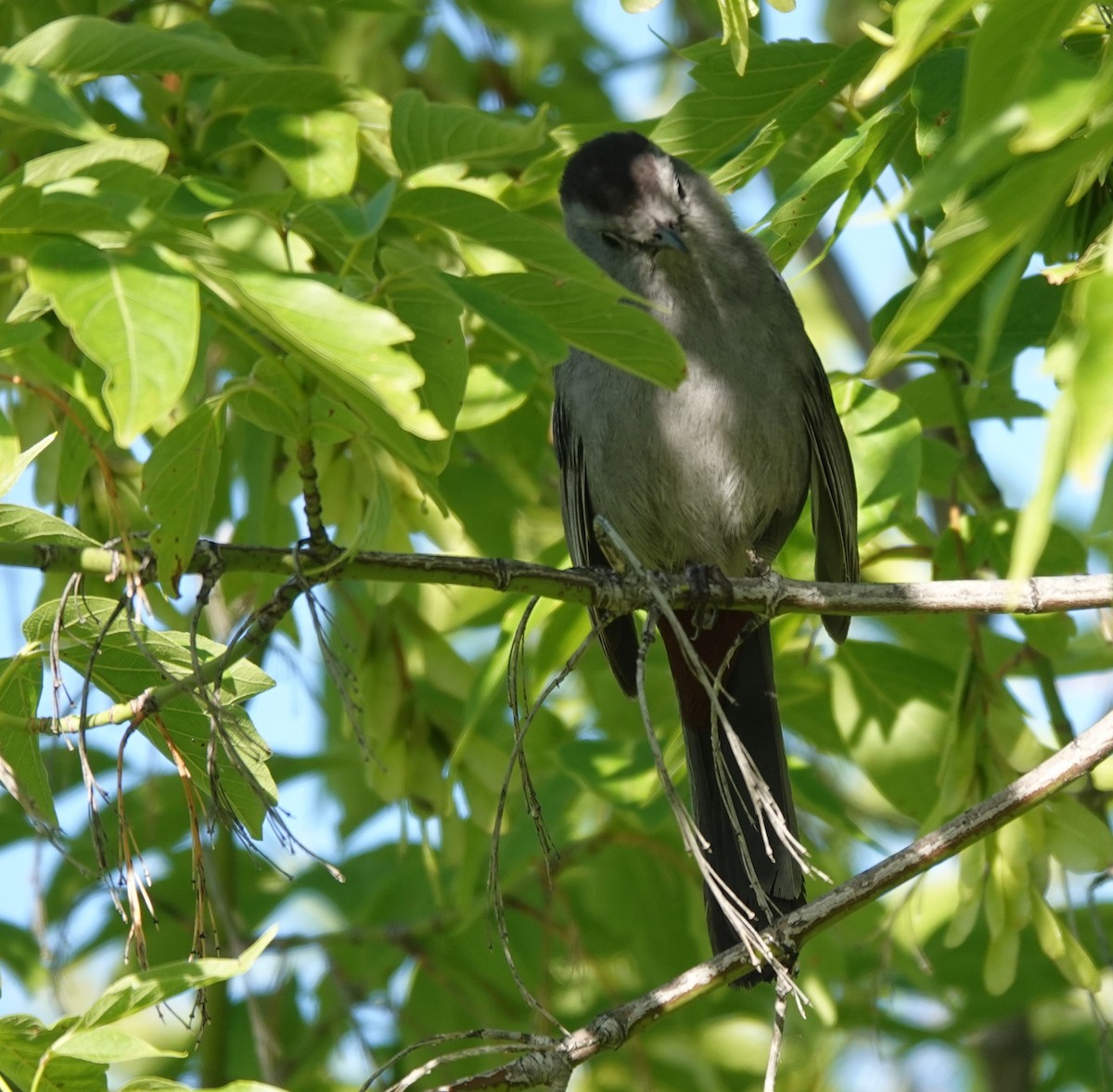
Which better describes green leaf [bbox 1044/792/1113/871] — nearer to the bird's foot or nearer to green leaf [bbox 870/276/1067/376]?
the bird's foot

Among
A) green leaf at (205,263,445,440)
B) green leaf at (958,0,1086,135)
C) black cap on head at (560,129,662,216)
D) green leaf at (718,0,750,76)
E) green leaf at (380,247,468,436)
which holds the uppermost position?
green leaf at (958,0,1086,135)

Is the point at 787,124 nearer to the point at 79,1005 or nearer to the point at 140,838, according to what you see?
the point at 140,838

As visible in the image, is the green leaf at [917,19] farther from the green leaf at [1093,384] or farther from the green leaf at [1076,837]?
the green leaf at [1076,837]

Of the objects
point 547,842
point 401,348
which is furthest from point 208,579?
point 547,842

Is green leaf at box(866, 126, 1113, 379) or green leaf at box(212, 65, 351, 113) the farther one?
green leaf at box(212, 65, 351, 113)

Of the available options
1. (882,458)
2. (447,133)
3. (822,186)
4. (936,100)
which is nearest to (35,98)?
(447,133)

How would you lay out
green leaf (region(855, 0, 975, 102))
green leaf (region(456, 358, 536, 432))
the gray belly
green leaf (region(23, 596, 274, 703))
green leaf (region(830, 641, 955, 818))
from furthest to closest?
the gray belly
green leaf (region(830, 641, 955, 818))
green leaf (region(456, 358, 536, 432))
green leaf (region(23, 596, 274, 703))
green leaf (region(855, 0, 975, 102))

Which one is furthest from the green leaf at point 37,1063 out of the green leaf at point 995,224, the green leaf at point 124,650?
the green leaf at point 995,224

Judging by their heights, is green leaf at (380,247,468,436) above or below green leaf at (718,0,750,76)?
below

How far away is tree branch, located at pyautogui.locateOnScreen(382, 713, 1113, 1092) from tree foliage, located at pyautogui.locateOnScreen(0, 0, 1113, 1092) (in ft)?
0.92

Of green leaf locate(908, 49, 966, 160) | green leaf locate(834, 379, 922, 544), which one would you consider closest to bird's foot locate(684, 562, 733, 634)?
green leaf locate(834, 379, 922, 544)

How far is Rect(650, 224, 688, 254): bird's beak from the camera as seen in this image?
3.79 m

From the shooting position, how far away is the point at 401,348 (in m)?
2.09

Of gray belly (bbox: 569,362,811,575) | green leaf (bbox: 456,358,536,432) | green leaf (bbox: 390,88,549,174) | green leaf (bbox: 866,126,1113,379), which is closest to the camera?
green leaf (bbox: 866,126,1113,379)
